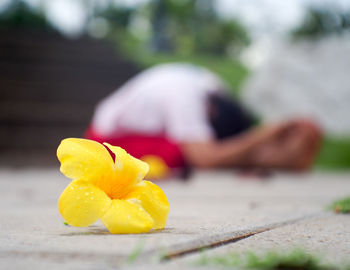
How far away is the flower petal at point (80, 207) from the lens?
108 cm

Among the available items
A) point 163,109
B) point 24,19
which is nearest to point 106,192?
point 163,109

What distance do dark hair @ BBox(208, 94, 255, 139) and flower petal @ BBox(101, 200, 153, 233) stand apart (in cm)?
619

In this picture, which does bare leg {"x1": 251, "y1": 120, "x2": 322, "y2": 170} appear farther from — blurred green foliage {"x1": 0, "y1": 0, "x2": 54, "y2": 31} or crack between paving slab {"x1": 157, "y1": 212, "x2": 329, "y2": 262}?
blurred green foliage {"x1": 0, "y1": 0, "x2": 54, "y2": 31}

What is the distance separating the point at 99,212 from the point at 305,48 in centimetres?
976

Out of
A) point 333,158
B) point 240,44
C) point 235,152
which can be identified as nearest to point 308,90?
point 333,158

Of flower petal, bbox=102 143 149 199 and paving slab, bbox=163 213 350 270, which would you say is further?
flower petal, bbox=102 143 149 199

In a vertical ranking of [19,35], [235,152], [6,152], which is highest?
[19,35]

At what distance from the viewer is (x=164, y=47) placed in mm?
18016

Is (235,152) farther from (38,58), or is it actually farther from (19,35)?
(19,35)

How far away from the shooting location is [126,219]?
1073mm

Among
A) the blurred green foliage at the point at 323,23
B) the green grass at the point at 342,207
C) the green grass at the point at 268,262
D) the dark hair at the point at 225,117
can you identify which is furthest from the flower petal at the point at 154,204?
the blurred green foliage at the point at 323,23

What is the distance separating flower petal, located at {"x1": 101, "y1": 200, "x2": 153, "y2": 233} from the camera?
1072 mm

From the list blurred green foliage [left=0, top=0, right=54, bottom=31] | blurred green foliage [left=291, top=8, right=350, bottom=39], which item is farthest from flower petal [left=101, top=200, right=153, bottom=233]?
blurred green foliage [left=0, top=0, right=54, bottom=31]

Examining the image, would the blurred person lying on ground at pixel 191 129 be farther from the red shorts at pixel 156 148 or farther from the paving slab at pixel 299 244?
the paving slab at pixel 299 244
